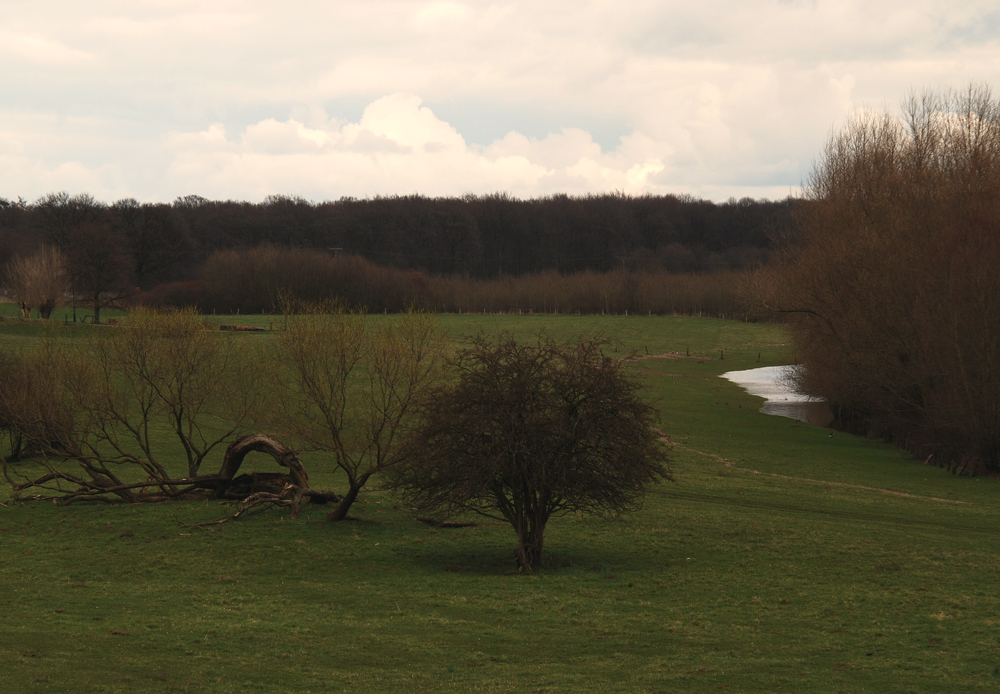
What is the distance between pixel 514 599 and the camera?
15.7 meters

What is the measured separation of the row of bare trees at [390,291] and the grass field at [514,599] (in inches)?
3766

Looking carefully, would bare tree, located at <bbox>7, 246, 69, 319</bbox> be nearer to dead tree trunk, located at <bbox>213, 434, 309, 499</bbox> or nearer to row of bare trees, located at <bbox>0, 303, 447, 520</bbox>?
row of bare trees, located at <bbox>0, 303, 447, 520</bbox>

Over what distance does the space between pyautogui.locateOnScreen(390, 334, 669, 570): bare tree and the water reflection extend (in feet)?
125

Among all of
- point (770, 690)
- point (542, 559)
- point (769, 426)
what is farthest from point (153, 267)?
point (770, 690)

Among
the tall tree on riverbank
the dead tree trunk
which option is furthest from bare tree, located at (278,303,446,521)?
the tall tree on riverbank

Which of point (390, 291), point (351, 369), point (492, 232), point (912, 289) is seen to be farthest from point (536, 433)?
point (492, 232)

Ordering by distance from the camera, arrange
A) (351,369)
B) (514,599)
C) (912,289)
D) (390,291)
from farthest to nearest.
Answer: (390,291) → (912,289) → (351,369) → (514,599)

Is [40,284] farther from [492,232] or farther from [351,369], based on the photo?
[492,232]

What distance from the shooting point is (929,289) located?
123 ft

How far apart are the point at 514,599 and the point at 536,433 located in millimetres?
3139

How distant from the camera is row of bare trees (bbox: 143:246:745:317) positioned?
123 m

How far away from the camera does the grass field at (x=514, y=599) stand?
11.4 meters

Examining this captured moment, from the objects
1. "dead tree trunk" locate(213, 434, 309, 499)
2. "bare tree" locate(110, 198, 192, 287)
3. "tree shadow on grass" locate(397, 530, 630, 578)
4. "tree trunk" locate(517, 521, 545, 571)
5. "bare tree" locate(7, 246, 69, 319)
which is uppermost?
"bare tree" locate(110, 198, 192, 287)

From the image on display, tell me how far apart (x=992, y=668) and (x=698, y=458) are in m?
24.5
